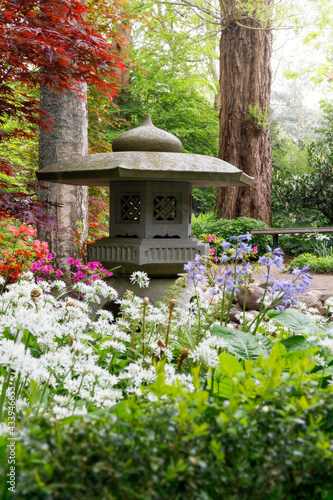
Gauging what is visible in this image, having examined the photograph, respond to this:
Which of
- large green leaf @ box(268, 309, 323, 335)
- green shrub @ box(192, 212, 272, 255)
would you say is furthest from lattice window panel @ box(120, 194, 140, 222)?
green shrub @ box(192, 212, 272, 255)

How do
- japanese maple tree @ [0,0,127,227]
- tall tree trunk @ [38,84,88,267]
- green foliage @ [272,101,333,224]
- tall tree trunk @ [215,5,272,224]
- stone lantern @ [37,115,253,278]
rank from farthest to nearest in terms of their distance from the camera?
green foliage @ [272,101,333,224] → tall tree trunk @ [215,5,272,224] → tall tree trunk @ [38,84,88,267] → stone lantern @ [37,115,253,278] → japanese maple tree @ [0,0,127,227]

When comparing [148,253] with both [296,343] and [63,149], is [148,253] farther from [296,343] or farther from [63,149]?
[63,149]

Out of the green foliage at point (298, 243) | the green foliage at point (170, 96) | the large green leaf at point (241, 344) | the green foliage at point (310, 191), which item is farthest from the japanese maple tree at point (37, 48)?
the green foliage at point (170, 96)

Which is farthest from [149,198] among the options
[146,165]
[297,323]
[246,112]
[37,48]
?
[246,112]

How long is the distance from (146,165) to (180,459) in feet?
9.21

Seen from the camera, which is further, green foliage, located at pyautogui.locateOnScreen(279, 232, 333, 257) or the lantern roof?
green foliage, located at pyautogui.locateOnScreen(279, 232, 333, 257)

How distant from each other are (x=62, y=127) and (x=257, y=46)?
23.6 feet

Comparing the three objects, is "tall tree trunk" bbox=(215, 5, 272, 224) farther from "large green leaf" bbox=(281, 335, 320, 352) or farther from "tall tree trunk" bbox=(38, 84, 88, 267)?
"large green leaf" bbox=(281, 335, 320, 352)

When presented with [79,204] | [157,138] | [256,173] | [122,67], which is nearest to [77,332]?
[157,138]

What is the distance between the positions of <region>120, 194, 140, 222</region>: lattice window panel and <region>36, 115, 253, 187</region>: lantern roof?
0.29m

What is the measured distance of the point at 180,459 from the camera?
2.48ft

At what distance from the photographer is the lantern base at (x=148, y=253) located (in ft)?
12.0

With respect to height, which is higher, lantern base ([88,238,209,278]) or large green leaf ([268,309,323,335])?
lantern base ([88,238,209,278])

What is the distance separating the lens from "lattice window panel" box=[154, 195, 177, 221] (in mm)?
3859
